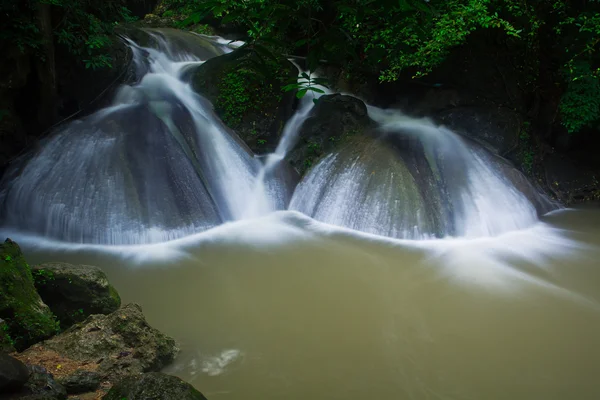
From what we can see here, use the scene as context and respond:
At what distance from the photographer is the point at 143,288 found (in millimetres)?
4391

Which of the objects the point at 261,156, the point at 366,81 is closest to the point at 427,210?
the point at 261,156

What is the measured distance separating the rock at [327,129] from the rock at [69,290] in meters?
4.49

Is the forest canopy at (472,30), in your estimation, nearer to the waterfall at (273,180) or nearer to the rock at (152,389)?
the waterfall at (273,180)

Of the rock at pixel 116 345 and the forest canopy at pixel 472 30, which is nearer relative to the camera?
the rock at pixel 116 345

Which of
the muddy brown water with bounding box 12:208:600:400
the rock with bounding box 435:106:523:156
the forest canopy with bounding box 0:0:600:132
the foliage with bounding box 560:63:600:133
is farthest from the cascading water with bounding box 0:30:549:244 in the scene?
the foliage with bounding box 560:63:600:133

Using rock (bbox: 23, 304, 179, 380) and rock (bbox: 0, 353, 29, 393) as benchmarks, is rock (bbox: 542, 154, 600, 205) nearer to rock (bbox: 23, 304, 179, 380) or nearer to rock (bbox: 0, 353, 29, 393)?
rock (bbox: 23, 304, 179, 380)

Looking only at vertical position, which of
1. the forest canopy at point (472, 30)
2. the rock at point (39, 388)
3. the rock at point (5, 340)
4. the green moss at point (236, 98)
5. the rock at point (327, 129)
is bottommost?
the rock at point (39, 388)

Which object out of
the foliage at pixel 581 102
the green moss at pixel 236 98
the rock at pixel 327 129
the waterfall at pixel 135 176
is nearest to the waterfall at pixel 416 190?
the rock at pixel 327 129

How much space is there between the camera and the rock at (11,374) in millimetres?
1972

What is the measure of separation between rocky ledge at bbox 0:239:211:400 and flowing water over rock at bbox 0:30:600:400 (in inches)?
18.2

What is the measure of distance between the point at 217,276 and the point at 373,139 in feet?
12.7

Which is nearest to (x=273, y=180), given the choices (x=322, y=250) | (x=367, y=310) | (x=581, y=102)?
(x=322, y=250)

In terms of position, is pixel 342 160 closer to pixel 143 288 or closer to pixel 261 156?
pixel 261 156

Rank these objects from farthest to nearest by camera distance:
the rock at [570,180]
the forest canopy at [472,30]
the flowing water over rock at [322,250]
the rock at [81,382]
A: the rock at [570,180]
the forest canopy at [472,30]
the flowing water over rock at [322,250]
the rock at [81,382]
